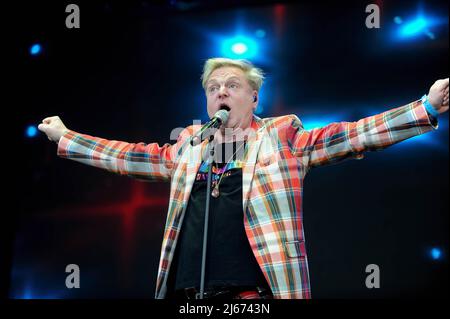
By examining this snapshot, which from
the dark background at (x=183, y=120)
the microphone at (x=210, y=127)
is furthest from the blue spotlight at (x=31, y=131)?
the microphone at (x=210, y=127)

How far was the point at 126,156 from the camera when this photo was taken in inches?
90.3

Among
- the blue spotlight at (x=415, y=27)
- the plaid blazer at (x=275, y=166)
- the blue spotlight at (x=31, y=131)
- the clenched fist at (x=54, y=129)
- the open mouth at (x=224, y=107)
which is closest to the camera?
the plaid blazer at (x=275, y=166)

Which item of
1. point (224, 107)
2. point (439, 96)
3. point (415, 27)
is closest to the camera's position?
point (439, 96)

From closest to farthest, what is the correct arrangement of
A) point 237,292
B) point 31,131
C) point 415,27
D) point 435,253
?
point 237,292 < point 435,253 < point 415,27 < point 31,131

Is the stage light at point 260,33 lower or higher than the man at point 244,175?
higher

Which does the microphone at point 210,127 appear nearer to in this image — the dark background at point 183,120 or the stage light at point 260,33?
the dark background at point 183,120

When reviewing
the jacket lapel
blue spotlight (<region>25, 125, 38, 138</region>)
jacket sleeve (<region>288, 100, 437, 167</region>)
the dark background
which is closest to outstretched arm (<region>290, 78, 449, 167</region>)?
jacket sleeve (<region>288, 100, 437, 167</region>)

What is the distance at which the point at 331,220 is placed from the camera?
318 centimetres

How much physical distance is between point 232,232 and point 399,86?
1.76 metres

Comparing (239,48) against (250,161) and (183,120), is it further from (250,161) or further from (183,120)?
(250,161)

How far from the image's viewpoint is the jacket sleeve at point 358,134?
181cm

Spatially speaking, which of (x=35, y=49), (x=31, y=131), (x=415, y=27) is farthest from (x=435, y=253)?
(x=35, y=49)

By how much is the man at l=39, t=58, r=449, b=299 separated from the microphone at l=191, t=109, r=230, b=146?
0.54 ft

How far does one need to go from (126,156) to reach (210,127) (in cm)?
52
